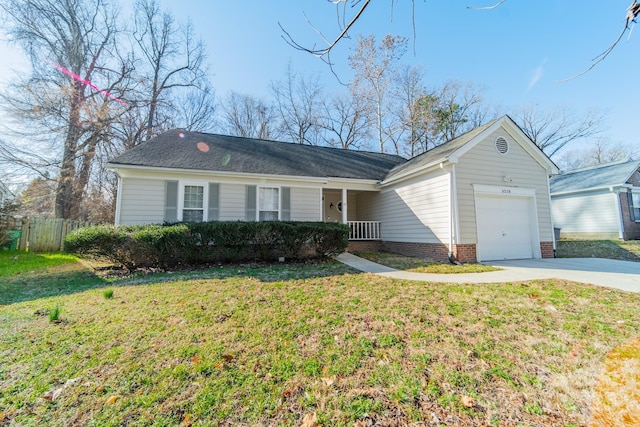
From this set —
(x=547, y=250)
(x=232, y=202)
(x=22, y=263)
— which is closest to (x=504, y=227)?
(x=547, y=250)

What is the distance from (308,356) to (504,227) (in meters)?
9.57

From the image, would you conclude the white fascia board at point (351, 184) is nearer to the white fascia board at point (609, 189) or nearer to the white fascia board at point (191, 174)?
the white fascia board at point (191, 174)

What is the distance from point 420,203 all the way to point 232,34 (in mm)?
8151

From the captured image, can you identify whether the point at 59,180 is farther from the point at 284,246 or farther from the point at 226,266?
the point at 284,246

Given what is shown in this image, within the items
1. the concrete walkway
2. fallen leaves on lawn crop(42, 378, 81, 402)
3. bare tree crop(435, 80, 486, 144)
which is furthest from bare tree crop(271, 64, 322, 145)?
fallen leaves on lawn crop(42, 378, 81, 402)

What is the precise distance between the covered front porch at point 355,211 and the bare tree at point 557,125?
22.7m

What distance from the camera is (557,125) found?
2728 centimetres

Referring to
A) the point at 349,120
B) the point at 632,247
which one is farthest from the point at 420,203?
the point at 349,120

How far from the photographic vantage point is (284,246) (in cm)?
823

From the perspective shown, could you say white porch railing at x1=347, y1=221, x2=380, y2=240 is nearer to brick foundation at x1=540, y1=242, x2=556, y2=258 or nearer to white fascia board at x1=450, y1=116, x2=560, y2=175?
white fascia board at x1=450, y1=116, x2=560, y2=175

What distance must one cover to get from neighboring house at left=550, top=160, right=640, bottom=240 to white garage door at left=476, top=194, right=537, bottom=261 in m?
10.1

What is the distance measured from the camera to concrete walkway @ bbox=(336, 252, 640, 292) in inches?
234

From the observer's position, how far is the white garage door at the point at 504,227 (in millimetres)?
9180

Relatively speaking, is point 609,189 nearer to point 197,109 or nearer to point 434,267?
point 434,267
